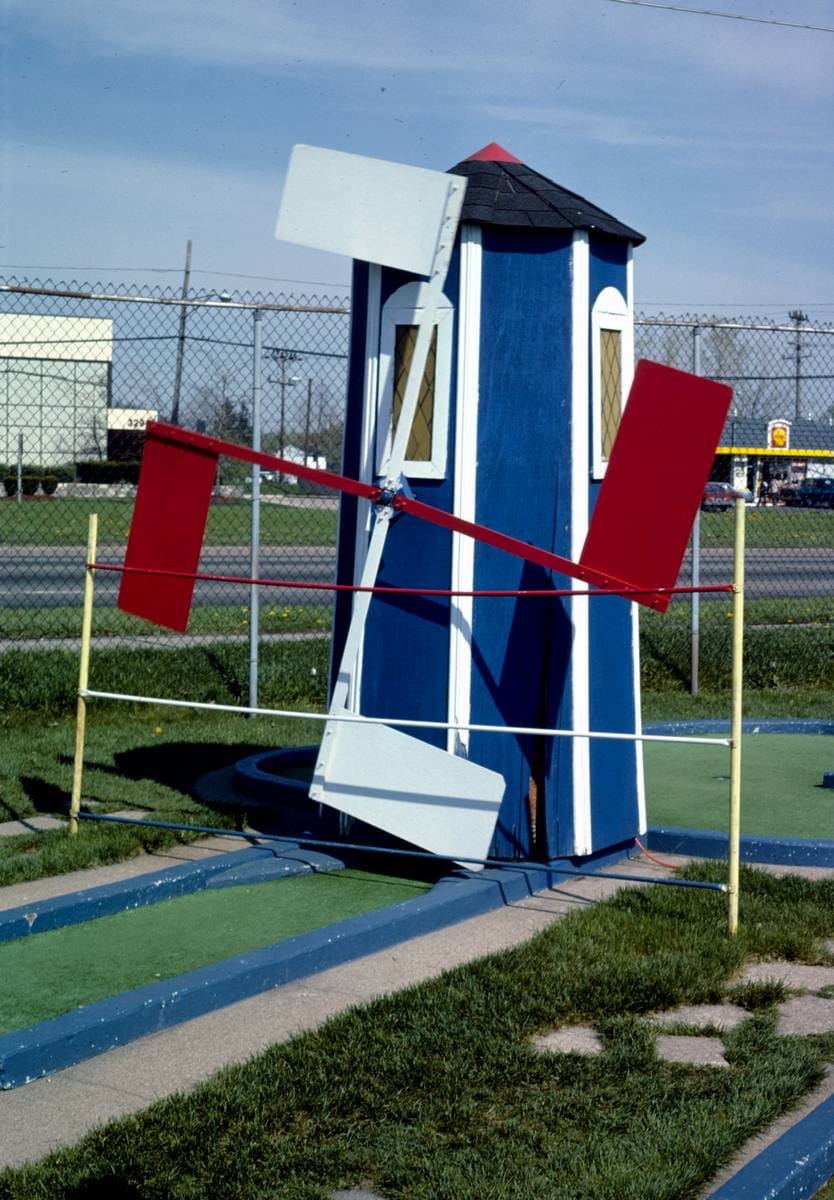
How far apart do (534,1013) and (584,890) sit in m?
1.71

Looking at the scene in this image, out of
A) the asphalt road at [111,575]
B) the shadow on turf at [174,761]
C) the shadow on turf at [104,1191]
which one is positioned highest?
the asphalt road at [111,575]

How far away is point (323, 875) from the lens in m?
6.43

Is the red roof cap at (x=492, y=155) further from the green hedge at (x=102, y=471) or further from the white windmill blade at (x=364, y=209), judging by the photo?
the green hedge at (x=102, y=471)

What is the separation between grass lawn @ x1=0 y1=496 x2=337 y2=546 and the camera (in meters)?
13.4

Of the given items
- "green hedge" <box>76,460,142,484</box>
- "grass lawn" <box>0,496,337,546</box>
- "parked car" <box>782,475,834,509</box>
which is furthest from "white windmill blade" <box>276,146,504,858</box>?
"parked car" <box>782,475,834,509</box>

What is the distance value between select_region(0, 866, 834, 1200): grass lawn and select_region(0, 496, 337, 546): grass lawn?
7.69 metres

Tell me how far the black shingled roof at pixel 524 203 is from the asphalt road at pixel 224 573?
927cm

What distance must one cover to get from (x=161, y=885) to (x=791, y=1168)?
125 inches

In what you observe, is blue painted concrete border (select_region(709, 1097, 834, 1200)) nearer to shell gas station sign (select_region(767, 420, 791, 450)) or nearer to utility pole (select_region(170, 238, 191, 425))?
utility pole (select_region(170, 238, 191, 425))

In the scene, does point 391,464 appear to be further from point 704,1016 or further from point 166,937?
point 704,1016

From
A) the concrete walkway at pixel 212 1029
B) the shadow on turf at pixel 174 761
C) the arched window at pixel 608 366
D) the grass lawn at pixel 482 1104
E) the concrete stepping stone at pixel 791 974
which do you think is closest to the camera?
the grass lawn at pixel 482 1104

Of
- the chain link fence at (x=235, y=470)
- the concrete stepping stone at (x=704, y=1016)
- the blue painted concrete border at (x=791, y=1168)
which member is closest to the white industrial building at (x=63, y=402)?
the chain link fence at (x=235, y=470)

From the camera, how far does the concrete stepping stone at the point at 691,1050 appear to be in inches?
169

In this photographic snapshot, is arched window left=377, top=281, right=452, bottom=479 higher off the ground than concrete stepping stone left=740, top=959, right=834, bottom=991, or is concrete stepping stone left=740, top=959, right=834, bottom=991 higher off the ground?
arched window left=377, top=281, right=452, bottom=479
